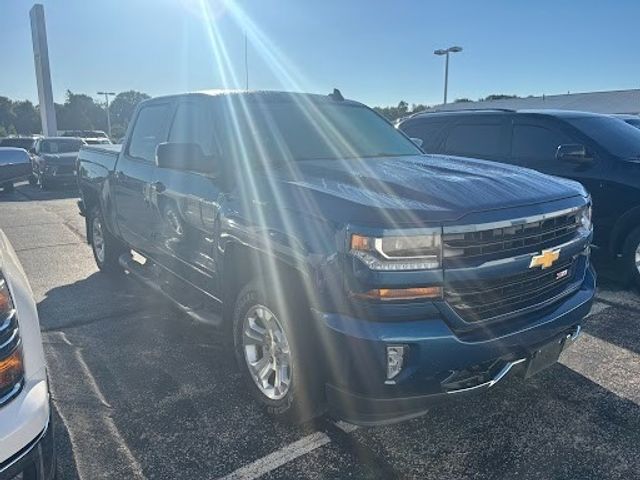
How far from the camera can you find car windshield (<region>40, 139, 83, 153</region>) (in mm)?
17688

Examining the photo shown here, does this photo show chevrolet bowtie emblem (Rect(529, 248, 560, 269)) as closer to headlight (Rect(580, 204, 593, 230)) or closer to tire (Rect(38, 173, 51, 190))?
headlight (Rect(580, 204, 593, 230))

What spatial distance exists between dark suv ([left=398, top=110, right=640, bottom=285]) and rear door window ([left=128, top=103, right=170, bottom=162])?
3.89 meters

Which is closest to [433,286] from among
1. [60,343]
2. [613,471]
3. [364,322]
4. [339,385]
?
[364,322]

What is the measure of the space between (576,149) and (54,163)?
51.4 feet

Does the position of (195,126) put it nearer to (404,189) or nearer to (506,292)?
(404,189)

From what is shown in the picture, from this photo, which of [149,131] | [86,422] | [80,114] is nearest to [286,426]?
[86,422]

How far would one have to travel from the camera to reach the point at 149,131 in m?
5.06

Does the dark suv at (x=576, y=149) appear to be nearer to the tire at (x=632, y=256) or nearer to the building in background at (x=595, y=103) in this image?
the tire at (x=632, y=256)

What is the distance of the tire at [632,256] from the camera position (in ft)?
18.0

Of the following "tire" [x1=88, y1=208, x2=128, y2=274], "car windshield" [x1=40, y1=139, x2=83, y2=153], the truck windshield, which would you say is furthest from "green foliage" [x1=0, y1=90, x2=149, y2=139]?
the truck windshield

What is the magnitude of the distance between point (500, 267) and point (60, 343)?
3.54 m

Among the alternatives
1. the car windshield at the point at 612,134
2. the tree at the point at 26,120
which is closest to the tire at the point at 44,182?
A: the car windshield at the point at 612,134

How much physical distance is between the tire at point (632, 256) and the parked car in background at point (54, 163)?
15518mm

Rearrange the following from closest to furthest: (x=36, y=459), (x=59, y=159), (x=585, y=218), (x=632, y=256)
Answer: (x=36, y=459) < (x=585, y=218) < (x=632, y=256) < (x=59, y=159)
